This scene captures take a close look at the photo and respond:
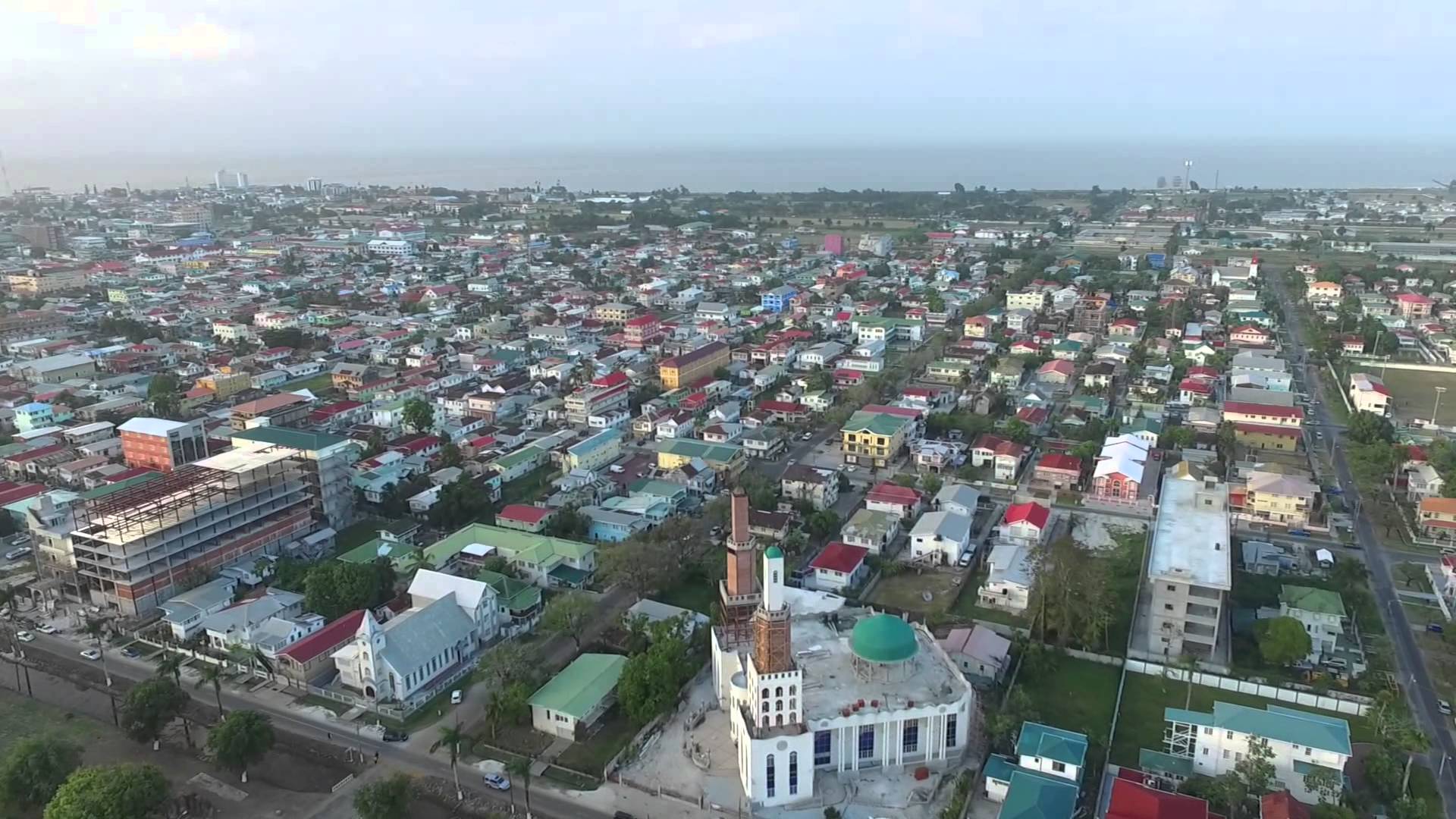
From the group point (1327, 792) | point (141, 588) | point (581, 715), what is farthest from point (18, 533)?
point (1327, 792)

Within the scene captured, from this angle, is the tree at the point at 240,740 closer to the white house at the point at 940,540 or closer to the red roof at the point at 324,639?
the red roof at the point at 324,639

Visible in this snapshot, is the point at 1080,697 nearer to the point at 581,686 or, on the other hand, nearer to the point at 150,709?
the point at 581,686

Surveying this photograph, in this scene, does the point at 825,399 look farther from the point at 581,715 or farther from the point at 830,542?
the point at 581,715

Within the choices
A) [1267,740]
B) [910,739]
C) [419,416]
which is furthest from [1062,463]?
[419,416]

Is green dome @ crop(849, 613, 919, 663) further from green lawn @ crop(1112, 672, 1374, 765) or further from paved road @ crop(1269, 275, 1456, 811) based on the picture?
paved road @ crop(1269, 275, 1456, 811)

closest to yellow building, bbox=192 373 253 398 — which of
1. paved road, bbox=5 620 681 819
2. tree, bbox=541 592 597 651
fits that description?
paved road, bbox=5 620 681 819

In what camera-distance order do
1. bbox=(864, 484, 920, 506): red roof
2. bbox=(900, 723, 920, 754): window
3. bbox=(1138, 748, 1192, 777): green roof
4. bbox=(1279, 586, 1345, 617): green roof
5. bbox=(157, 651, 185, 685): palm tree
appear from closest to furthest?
1. bbox=(1138, 748, 1192, 777): green roof
2. bbox=(900, 723, 920, 754): window
3. bbox=(157, 651, 185, 685): palm tree
4. bbox=(1279, 586, 1345, 617): green roof
5. bbox=(864, 484, 920, 506): red roof

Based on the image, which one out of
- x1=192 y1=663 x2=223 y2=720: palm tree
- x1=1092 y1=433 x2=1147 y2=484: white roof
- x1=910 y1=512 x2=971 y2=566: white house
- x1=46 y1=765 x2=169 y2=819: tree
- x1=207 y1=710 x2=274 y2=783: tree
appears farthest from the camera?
x1=1092 y1=433 x2=1147 y2=484: white roof
